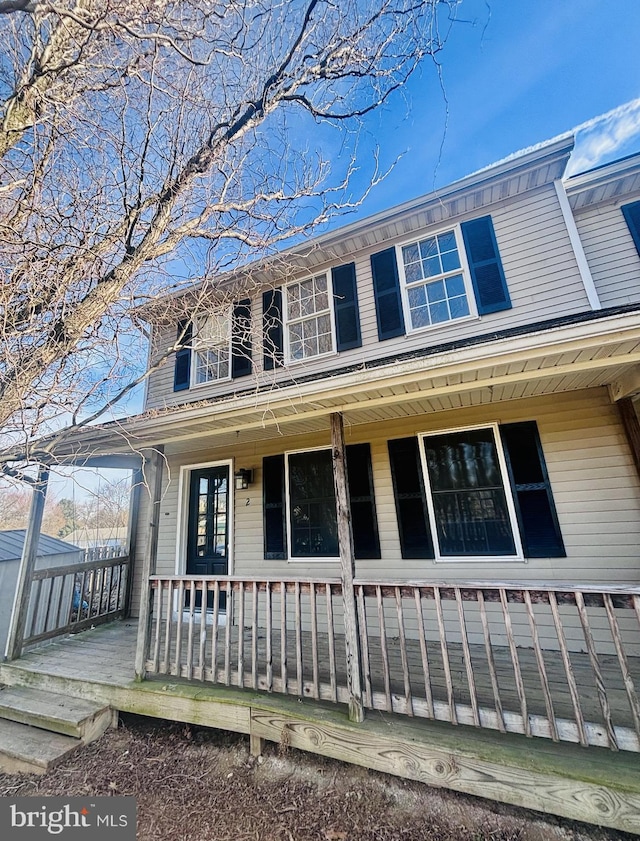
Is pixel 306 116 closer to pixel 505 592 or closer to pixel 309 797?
pixel 505 592

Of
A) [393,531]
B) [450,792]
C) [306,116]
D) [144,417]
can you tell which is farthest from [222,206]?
[450,792]

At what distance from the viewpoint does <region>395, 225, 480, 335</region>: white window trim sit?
4750 millimetres

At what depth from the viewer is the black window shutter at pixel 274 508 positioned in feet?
17.1

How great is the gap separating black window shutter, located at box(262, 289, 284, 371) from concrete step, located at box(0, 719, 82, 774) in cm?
467

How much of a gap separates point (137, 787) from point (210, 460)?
3.85 meters

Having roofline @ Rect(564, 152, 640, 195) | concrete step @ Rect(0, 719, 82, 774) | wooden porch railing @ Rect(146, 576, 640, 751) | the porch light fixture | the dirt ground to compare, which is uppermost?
roofline @ Rect(564, 152, 640, 195)

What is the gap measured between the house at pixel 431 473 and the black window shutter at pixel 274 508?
0.03m

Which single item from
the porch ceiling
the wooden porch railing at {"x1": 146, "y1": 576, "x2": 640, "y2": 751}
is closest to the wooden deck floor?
the wooden porch railing at {"x1": 146, "y1": 576, "x2": 640, "y2": 751}

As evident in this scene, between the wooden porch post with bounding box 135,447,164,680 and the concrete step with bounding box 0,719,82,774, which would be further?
the wooden porch post with bounding box 135,447,164,680

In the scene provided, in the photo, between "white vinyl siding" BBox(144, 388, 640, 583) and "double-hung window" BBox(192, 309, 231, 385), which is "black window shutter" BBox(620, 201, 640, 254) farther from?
"double-hung window" BBox(192, 309, 231, 385)

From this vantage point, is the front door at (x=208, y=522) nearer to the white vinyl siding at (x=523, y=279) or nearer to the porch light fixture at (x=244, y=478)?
the porch light fixture at (x=244, y=478)

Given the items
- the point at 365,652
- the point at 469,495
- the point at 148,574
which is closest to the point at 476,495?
the point at 469,495

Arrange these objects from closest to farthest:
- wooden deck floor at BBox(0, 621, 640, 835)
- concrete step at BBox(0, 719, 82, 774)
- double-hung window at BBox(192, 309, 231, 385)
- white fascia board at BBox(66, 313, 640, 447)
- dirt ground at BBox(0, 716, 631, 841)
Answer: wooden deck floor at BBox(0, 621, 640, 835) → dirt ground at BBox(0, 716, 631, 841) → white fascia board at BBox(66, 313, 640, 447) → concrete step at BBox(0, 719, 82, 774) → double-hung window at BBox(192, 309, 231, 385)

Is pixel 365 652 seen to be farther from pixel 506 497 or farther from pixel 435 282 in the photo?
pixel 435 282
